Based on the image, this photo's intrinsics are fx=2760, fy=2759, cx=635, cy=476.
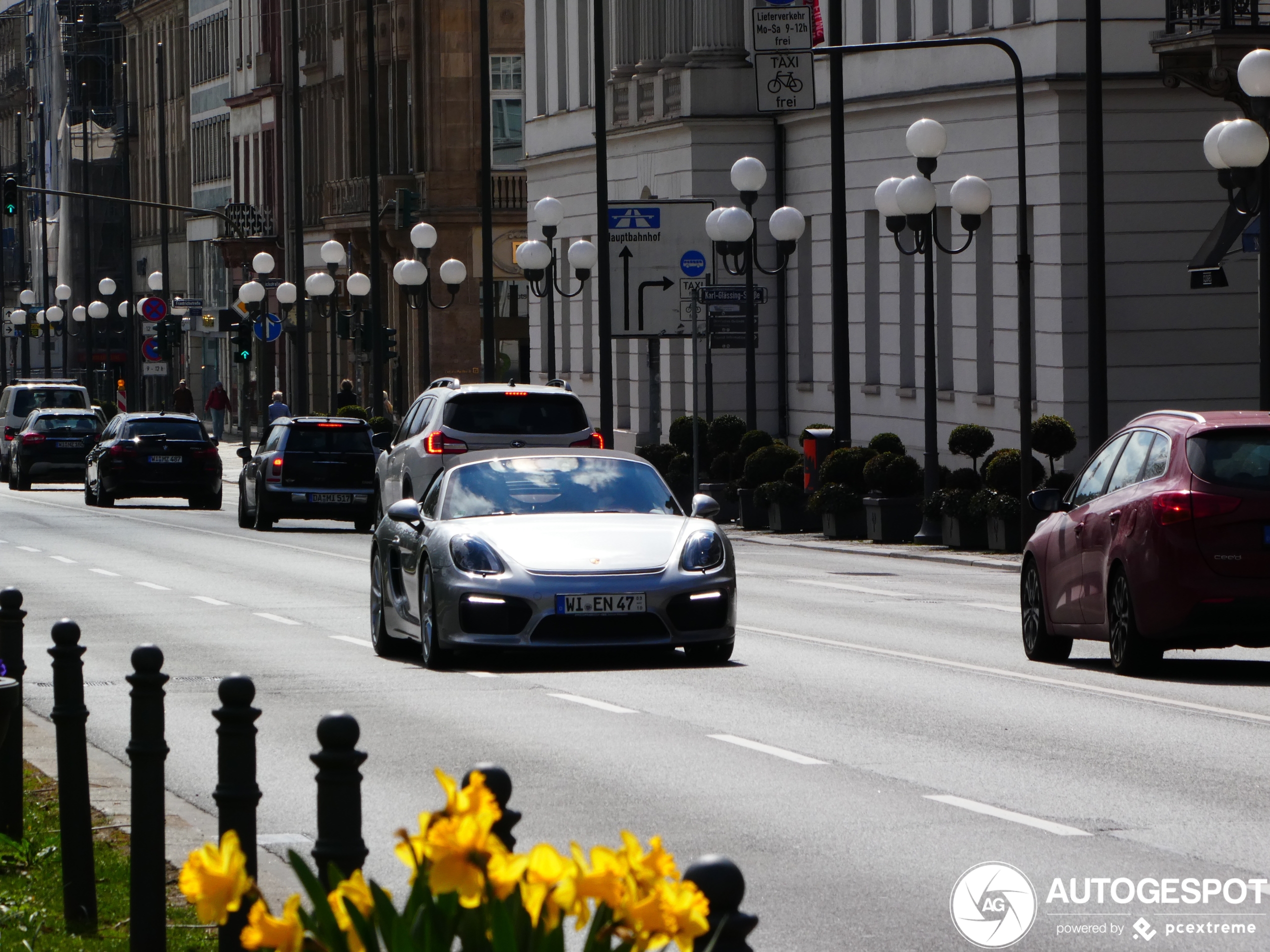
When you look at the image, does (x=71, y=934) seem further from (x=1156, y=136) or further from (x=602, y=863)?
(x=1156, y=136)

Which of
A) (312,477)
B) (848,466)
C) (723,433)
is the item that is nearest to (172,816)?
(848,466)

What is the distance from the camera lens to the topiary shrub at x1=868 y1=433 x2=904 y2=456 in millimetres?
34125

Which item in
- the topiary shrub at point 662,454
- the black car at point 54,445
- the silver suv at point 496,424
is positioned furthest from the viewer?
the black car at point 54,445

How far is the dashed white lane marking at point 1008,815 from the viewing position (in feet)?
31.5

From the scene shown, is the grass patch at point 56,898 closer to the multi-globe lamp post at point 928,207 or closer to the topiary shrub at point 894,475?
the multi-globe lamp post at point 928,207

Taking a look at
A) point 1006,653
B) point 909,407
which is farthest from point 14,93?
point 1006,653

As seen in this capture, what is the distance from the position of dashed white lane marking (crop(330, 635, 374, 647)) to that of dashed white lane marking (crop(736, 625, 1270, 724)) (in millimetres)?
2693

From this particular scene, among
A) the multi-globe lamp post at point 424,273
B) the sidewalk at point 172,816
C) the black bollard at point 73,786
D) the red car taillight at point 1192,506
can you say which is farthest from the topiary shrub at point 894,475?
the black bollard at point 73,786

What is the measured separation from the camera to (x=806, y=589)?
2458 centimetres

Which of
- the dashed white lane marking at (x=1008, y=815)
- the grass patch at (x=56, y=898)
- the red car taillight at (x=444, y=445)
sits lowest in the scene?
the dashed white lane marking at (x=1008, y=815)

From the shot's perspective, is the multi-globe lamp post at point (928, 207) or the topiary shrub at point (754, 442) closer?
the multi-globe lamp post at point (928, 207)

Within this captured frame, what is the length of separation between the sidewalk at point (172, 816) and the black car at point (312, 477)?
77.2 ft

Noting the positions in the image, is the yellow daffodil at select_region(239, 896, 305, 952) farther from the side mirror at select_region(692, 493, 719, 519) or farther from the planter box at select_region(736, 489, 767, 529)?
the planter box at select_region(736, 489, 767, 529)

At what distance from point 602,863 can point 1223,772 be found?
7.64 meters
